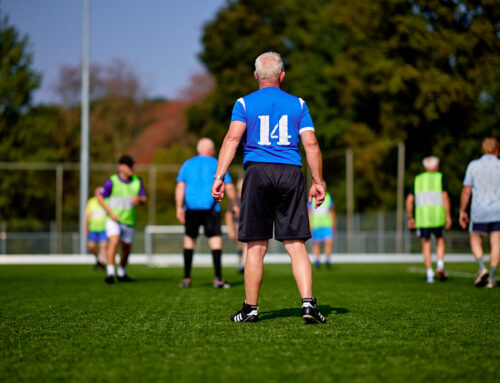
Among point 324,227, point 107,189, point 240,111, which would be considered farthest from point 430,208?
point 324,227

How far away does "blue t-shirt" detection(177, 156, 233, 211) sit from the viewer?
9.42 metres

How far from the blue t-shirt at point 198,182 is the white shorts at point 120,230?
5.05 ft

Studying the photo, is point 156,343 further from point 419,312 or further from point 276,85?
point 419,312

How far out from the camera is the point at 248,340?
14.7 feet

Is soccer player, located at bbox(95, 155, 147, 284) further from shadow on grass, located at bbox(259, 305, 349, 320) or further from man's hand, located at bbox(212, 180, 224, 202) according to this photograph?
man's hand, located at bbox(212, 180, 224, 202)

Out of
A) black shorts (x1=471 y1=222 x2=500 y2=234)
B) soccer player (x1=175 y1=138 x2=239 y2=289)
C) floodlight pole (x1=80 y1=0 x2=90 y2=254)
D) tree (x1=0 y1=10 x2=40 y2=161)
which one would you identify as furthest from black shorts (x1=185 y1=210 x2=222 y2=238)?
tree (x1=0 y1=10 x2=40 y2=161)

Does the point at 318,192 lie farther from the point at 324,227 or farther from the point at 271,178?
the point at 324,227

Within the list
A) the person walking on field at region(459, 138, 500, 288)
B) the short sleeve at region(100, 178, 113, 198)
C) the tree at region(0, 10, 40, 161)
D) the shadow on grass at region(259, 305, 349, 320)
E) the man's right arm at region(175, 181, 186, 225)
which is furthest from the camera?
the tree at region(0, 10, 40, 161)

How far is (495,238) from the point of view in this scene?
30.5 feet

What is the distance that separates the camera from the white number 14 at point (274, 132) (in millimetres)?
5379

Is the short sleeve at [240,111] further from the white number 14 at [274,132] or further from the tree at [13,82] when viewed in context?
the tree at [13,82]

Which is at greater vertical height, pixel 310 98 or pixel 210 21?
pixel 210 21

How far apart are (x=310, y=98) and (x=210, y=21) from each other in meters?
9.12

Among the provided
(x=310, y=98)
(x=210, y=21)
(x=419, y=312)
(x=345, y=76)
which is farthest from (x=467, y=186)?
(x=210, y=21)
